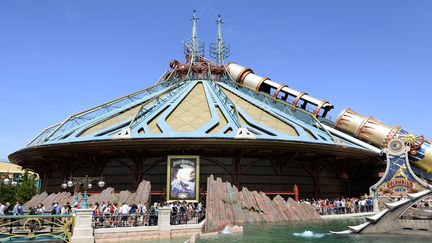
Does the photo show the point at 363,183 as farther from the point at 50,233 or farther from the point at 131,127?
the point at 50,233

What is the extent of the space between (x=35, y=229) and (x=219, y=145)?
18.3 metres

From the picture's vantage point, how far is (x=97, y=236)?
833 inches

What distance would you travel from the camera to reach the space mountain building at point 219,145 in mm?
36094

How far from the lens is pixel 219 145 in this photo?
35562mm

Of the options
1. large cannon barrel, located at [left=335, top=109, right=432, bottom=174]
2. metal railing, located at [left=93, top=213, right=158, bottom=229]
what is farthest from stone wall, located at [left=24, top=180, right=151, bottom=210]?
large cannon barrel, located at [left=335, top=109, right=432, bottom=174]

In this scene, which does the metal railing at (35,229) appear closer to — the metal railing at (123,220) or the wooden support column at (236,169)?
the metal railing at (123,220)

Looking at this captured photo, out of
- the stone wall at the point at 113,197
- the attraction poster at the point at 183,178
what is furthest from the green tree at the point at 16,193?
the attraction poster at the point at 183,178

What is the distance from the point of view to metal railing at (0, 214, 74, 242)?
20047 millimetres

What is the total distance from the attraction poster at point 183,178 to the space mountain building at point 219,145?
1.24 feet

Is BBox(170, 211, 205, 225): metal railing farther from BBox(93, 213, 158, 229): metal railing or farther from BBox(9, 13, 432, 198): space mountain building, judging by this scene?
BBox(9, 13, 432, 198): space mountain building

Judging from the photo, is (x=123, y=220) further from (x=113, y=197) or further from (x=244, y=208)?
(x=244, y=208)

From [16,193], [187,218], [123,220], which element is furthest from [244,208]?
[16,193]

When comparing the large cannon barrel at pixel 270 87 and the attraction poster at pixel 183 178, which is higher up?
the large cannon barrel at pixel 270 87

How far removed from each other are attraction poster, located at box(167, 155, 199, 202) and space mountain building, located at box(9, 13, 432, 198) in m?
0.38
